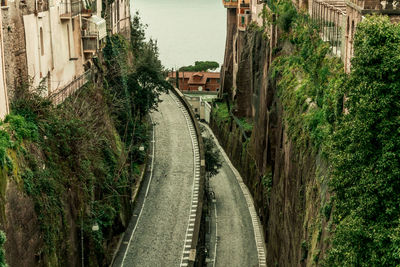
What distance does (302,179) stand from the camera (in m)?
22.0

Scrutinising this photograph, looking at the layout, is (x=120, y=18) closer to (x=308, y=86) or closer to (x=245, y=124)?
(x=245, y=124)

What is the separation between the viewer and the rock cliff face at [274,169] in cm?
1927

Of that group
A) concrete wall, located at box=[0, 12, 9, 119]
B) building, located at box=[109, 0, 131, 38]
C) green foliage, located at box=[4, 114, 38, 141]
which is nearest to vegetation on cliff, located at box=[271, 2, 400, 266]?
green foliage, located at box=[4, 114, 38, 141]

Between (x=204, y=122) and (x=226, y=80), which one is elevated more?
(x=226, y=80)

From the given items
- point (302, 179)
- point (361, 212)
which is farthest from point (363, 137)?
point (302, 179)

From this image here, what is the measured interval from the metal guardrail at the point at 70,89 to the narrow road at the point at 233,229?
36.4 ft

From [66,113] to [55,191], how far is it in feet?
13.7

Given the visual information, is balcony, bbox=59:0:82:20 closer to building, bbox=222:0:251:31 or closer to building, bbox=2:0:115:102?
building, bbox=2:0:115:102

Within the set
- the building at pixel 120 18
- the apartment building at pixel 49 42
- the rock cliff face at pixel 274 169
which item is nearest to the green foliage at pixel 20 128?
the apartment building at pixel 49 42

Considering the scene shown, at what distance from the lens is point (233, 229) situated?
3584 centimetres

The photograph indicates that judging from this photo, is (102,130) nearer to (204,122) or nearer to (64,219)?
(64,219)

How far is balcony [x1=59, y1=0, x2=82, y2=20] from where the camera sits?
28.4 m

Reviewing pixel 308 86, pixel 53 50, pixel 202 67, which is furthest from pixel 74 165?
pixel 202 67

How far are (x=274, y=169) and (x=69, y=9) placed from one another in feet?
43.2
